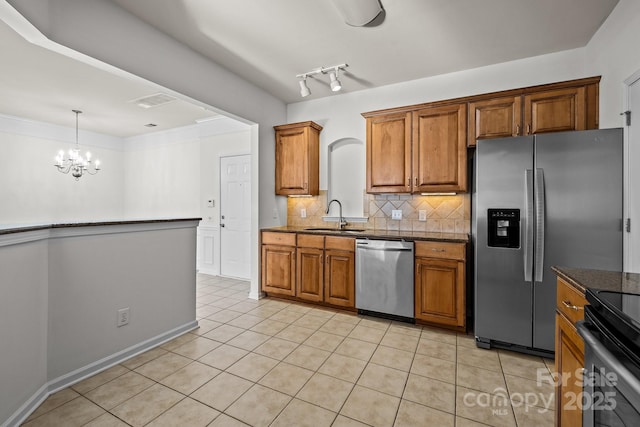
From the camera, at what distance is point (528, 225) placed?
2.40 meters

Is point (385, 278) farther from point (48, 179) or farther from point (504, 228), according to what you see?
point (48, 179)

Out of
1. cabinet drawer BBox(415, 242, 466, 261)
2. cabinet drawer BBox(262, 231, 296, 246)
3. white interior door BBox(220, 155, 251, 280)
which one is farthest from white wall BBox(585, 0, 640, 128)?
white interior door BBox(220, 155, 251, 280)

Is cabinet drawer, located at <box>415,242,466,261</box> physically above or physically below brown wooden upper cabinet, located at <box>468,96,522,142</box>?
below

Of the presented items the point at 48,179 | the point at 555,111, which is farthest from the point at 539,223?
the point at 48,179

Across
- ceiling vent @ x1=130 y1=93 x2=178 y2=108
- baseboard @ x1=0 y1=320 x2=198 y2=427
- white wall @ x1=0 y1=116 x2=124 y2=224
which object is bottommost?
baseboard @ x1=0 y1=320 x2=198 y2=427

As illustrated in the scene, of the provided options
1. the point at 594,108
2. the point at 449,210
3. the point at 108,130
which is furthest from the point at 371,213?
the point at 108,130

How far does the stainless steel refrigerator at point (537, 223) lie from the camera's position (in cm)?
224

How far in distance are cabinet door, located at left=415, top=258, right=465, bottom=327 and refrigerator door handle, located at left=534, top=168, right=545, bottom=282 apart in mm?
601

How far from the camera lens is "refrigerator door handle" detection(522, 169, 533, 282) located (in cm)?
240

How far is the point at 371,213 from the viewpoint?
395 cm

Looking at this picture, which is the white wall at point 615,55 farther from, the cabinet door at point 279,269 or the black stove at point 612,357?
the cabinet door at point 279,269

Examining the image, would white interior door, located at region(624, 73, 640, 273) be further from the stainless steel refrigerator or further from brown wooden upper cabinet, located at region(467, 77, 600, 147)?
brown wooden upper cabinet, located at region(467, 77, 600, 147)

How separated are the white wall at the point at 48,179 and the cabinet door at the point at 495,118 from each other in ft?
23.3

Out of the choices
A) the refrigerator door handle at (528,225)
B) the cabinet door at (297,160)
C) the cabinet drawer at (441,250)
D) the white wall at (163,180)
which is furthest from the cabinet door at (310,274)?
the white wall at (163,180)
